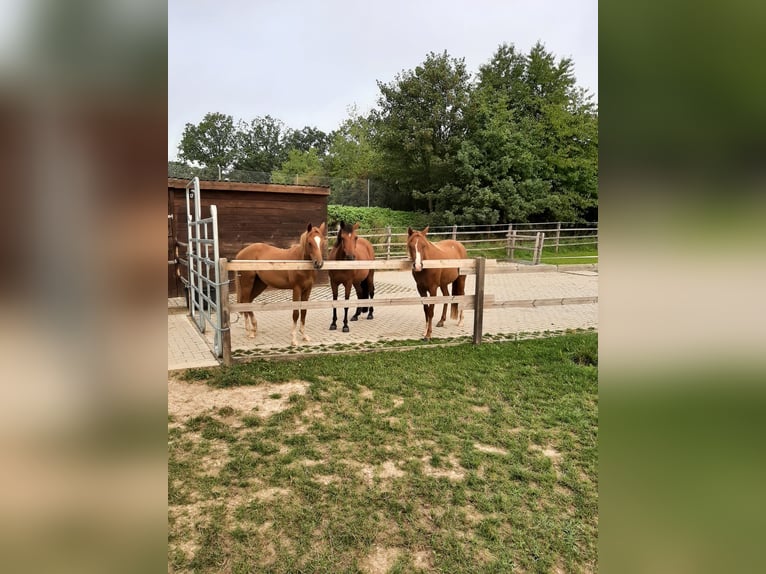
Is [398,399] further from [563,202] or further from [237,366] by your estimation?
[563,202]

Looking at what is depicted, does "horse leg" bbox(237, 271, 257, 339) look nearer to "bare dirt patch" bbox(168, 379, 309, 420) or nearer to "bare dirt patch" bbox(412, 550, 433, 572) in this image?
"bare dirt patch" bbox(168, 379, 309, 420)

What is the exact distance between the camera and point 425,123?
24.3 metres

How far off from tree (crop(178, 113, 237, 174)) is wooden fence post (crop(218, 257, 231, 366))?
149 feet

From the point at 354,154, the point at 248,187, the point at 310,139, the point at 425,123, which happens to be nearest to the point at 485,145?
the point at 425,123

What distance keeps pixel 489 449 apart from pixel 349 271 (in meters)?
3.62

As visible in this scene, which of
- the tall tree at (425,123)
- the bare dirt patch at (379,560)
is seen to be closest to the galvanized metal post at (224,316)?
the bare dirt patch at (379,560)

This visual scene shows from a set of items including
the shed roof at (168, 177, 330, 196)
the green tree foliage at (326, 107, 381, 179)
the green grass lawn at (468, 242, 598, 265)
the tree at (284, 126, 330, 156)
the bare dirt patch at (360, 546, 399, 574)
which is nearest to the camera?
the bare dirt patch at (360, 546, 399, 574)

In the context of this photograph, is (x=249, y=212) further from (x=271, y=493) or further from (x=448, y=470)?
(x=448, y=470)

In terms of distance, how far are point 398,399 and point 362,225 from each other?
16.2m

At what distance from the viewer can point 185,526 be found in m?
2.12

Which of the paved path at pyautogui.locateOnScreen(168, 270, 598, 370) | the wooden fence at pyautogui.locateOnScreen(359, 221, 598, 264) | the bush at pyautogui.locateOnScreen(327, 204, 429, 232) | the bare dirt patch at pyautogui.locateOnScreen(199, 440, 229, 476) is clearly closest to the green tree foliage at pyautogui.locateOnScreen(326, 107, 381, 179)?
the bush at pyautogui.locateOnScreen(327, 204, 429, 232)

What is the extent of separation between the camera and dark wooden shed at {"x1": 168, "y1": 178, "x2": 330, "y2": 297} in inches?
326
